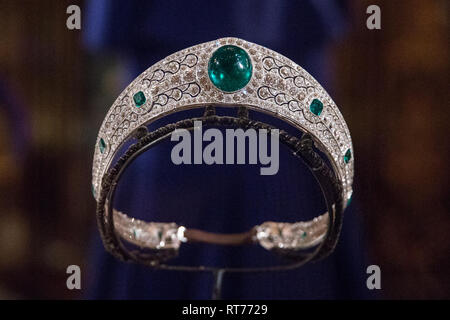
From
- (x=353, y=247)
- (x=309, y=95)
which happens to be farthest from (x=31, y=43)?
(x=353, y=247)

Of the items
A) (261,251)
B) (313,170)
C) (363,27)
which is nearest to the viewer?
(313,170)

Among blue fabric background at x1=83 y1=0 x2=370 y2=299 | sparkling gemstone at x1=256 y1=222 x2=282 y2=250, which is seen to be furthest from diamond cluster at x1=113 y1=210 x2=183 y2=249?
sparkling gemstone at x1=256 y1=222 x2=282 y2=250

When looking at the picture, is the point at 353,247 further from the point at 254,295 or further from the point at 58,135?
the point at 58,135

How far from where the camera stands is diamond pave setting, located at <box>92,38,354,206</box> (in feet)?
1.51

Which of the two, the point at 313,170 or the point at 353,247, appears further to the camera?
the point at 353,247

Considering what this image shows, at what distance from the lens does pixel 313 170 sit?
0.47 metres

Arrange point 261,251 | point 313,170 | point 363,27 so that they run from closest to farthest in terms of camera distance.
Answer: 1. point 313,170
2. point 363,27
3. point 261,251

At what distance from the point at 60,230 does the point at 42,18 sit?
32 cm

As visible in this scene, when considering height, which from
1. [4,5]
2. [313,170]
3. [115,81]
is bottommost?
[313,170]

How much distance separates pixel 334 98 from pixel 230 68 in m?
0.25

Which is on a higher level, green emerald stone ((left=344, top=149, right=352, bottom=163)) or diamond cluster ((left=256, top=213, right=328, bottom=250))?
green emerald stone ((left=344, top=149, right=352, bottom=163))

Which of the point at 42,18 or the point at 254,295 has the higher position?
the point at 42,18

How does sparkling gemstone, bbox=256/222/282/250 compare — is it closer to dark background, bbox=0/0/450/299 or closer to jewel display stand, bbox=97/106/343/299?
jewel display stand, bbox=97/106/343/299

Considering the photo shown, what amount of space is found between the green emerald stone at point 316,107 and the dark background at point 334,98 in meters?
0.16
